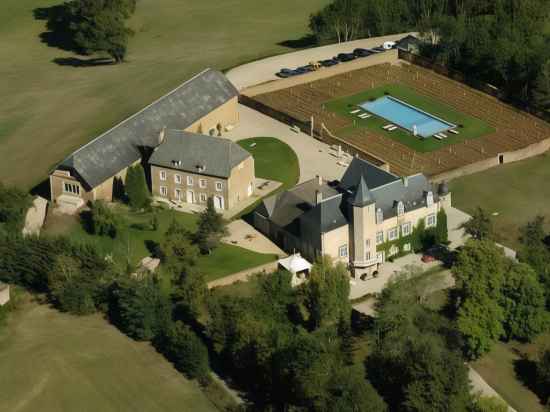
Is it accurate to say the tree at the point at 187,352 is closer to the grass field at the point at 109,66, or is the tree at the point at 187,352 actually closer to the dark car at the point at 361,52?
the grass field at the point at 109,66

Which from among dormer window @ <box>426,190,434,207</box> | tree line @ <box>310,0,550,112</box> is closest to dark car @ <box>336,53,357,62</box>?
tree line @ <box>310,0,550,112</box>

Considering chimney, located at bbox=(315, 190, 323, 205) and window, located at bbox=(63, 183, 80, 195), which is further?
window, located at bbox=(63, 183, 80, 195)

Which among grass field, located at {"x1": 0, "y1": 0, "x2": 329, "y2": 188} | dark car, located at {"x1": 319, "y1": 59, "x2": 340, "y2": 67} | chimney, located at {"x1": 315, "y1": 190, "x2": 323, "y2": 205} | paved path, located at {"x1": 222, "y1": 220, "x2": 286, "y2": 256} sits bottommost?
paved path, located at {"x1": 222, "y1": 220, "x2": 286, "y2": 256}

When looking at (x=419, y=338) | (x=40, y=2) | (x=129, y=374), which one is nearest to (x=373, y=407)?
(x=419, y=338)

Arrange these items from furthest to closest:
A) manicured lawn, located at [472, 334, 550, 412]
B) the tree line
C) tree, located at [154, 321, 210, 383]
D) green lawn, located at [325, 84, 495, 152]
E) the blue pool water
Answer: the tree line
the blue pool water
green lawn, located at [325, 84, 495, 152]
tree, located at [154, 321, 210, 383]
manicured lawn, located at [472, 334, 550, 412]

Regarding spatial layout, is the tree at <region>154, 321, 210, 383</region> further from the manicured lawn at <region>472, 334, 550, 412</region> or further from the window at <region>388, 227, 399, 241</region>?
the window at <region>388, 227, 399, 241</region>

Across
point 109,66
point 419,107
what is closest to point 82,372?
point 419,107
